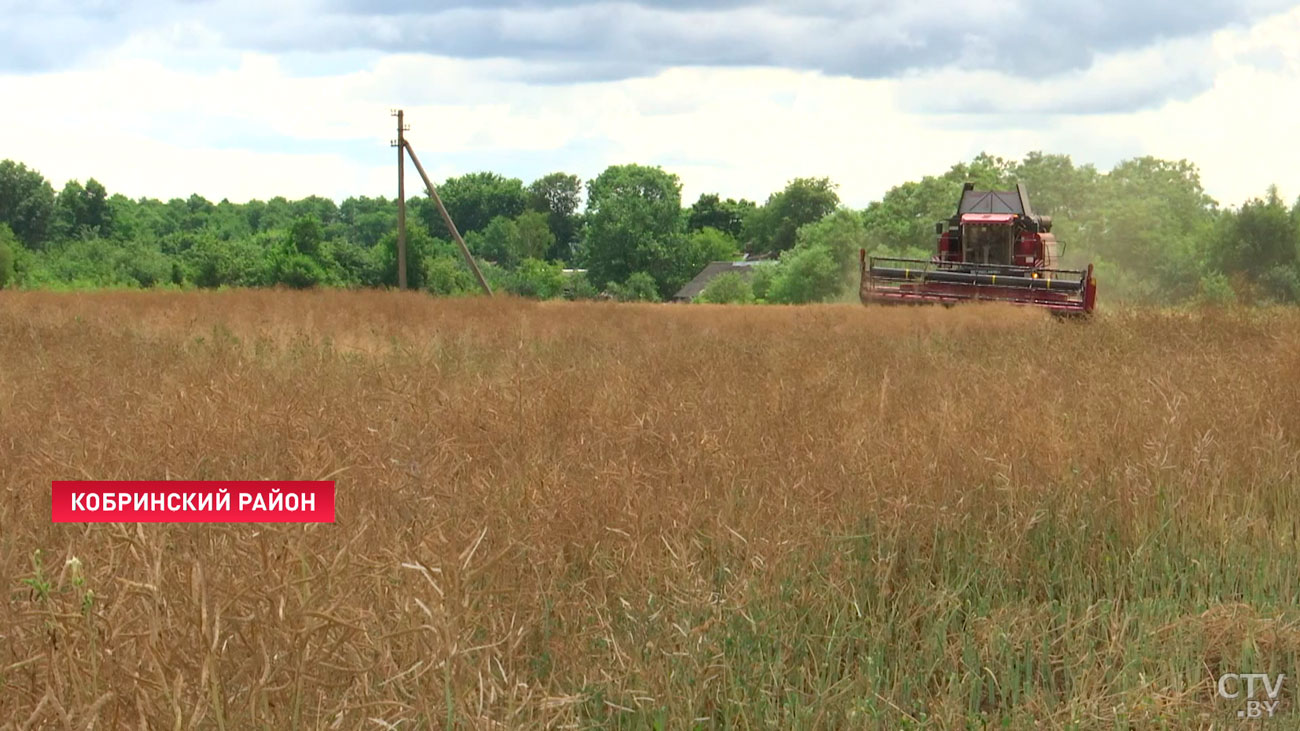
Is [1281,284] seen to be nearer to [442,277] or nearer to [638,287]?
[638,287]

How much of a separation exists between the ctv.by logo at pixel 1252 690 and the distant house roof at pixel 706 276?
248ft

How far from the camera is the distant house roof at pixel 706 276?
82.4 m

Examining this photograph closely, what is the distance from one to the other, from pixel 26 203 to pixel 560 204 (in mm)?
51334

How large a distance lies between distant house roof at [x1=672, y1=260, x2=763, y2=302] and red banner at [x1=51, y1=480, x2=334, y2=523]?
247 ft

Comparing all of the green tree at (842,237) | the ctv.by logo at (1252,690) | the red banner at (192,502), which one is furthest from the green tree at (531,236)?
the ctv.by logo at (1252,690)

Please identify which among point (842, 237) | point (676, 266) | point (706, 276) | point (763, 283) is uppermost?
point (842, 237)

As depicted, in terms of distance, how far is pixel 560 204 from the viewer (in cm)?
12175

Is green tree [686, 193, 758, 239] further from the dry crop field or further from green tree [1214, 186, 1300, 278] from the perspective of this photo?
the dry crop field

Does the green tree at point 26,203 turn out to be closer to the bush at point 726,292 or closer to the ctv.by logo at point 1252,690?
the bush at point 726,292

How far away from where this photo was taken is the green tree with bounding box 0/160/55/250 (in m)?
84.1

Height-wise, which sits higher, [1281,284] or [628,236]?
[628,236]

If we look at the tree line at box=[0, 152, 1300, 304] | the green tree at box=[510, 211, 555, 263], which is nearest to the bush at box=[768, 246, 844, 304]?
the tree line at box=[0, 152, 1300, 304]

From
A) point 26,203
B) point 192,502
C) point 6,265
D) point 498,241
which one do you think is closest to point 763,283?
point 6,265

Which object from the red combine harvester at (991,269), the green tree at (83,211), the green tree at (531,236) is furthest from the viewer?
the green tree at (531,236)
